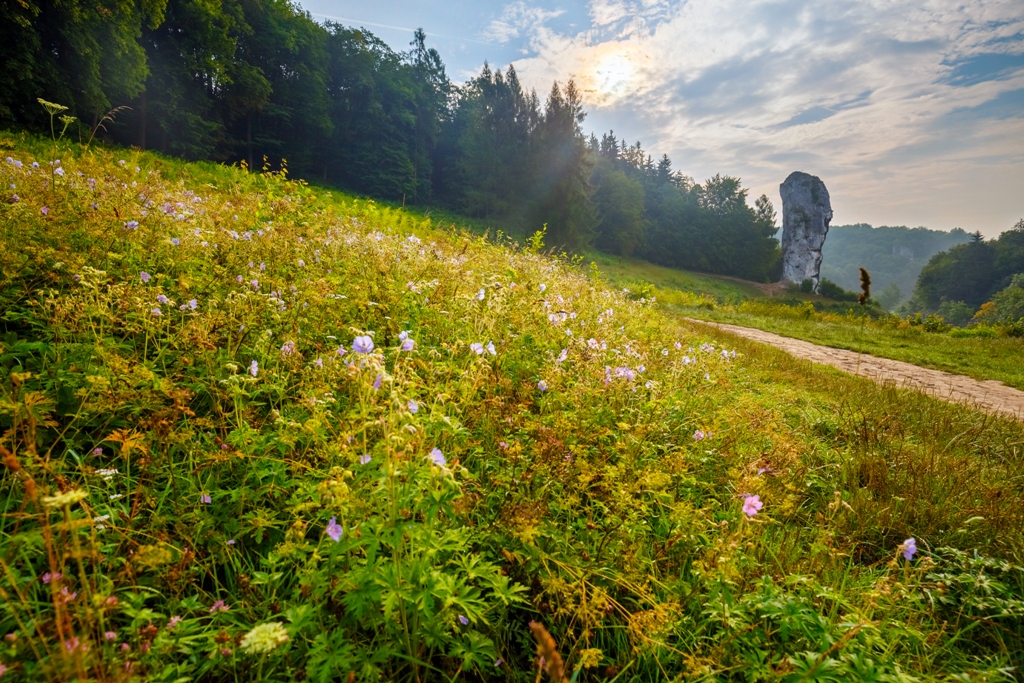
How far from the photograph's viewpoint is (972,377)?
7418 mm

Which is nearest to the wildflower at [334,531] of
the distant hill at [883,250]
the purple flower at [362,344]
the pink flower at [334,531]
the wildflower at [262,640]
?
the pink flower at [334,531]

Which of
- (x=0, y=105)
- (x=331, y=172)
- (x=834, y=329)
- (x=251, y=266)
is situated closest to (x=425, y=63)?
(x=331, y=172)

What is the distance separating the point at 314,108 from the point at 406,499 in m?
43.8

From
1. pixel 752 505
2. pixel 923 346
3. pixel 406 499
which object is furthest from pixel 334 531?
pixel 923 346

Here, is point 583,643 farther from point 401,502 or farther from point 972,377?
point 972,377

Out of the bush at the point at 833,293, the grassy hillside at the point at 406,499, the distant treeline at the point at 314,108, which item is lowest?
the grassy hillside at the point at 406,499

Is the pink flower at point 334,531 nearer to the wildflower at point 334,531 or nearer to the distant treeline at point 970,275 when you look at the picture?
the wildflower at point 334,531

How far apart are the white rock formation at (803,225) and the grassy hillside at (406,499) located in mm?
71639

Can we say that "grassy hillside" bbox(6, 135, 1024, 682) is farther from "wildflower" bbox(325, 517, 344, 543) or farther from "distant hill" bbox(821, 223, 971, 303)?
"distant hill" bbox(821, 223, 971, 303)

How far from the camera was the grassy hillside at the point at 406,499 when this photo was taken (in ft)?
4.35

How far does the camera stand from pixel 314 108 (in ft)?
119

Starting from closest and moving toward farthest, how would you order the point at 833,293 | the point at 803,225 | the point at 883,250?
the point at 833,293 < the point at 803,225 < the point at 883,250

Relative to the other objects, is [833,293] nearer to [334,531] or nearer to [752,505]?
[752,505]

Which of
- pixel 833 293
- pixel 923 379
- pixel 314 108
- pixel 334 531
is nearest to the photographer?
pixel 334 531
